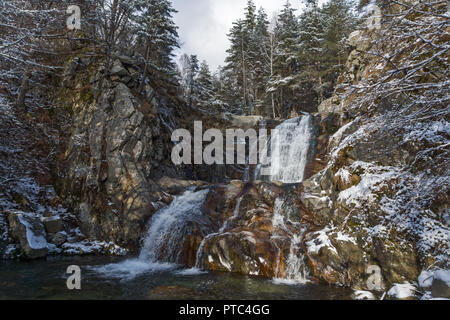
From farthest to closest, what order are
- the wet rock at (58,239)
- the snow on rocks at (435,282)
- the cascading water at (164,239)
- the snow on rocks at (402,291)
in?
the wet rock at (58,239), the cascading water at (164,239), the snow on rocks at (402,291), the snow on rocks at (435,282)

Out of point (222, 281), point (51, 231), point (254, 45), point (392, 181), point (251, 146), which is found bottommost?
point (222, 281)

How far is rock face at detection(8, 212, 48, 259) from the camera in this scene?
9.28 metres

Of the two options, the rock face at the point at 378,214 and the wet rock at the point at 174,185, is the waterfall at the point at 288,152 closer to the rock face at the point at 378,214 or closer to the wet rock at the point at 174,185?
the wet rock at the point at 174,185

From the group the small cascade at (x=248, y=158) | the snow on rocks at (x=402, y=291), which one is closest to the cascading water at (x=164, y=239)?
the snow on rocks at (x=402, y=291)

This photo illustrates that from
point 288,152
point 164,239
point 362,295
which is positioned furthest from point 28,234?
point 288,152

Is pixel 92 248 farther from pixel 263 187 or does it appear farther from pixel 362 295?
pixel 362 295

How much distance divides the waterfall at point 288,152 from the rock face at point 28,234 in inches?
490

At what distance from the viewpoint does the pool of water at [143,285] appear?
6184 mm

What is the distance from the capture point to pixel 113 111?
13.6 metres

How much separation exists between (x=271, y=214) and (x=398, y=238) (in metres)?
4.71

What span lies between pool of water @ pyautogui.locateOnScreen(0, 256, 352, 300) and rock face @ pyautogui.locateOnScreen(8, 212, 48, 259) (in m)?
0.57

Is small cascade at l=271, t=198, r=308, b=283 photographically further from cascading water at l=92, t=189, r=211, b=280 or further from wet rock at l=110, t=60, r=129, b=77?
wet rock at l=110, t=60, r=129, b=77
